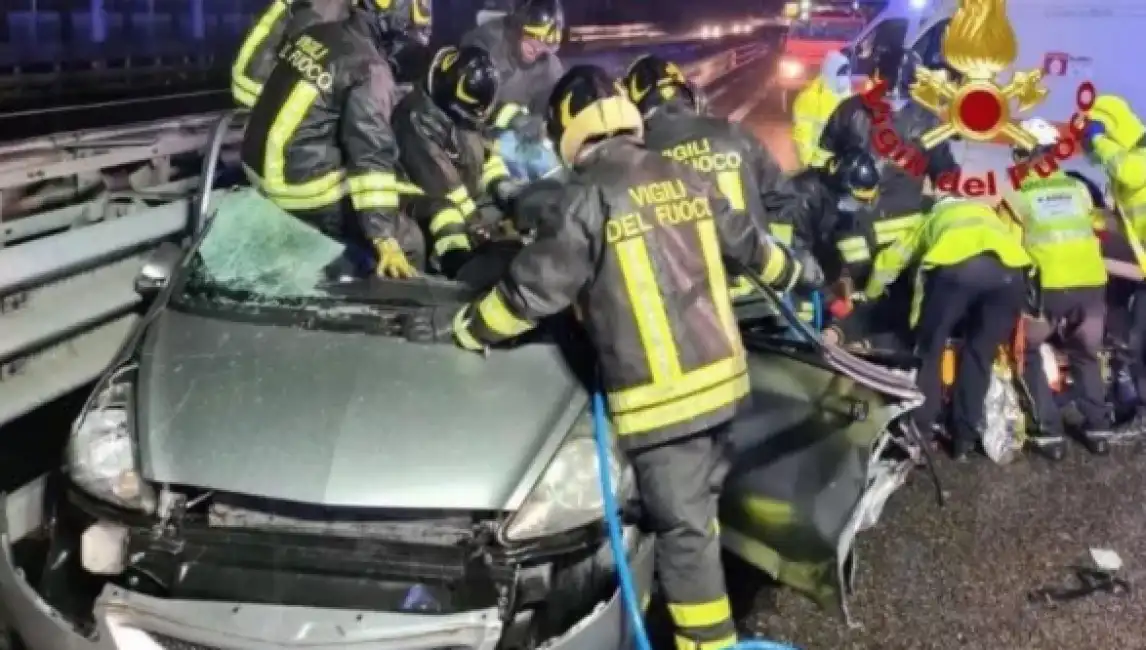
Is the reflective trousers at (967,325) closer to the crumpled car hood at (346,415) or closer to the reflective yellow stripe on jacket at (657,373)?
the reflective yellow stripe on jacket at (657,373)

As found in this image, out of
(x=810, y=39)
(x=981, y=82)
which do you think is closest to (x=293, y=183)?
(x=981, y=82)

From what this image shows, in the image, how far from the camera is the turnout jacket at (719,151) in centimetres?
477

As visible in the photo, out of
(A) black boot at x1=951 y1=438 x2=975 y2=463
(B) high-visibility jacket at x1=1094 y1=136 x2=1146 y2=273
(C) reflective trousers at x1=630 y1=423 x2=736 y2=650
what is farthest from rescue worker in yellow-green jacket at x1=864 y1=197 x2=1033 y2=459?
(C) reflective trousers at x1=630 y1=423 x2=736 y2=650

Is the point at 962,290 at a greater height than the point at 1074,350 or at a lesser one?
greater

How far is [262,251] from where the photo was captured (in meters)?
3.91

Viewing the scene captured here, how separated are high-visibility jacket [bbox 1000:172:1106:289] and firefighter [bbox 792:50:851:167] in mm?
3138

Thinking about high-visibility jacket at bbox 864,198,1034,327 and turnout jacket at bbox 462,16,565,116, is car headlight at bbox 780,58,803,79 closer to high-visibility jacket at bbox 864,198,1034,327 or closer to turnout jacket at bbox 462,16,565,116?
turnout jacket at bbox 462,16,565,116

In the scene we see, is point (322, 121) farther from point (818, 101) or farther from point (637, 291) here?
point (818, 101)

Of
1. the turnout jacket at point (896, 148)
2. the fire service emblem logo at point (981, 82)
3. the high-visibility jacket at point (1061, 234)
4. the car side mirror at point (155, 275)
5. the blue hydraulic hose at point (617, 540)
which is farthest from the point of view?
the high-visibility jacket at point (1061, 234)

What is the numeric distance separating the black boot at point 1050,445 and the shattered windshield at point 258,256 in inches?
145

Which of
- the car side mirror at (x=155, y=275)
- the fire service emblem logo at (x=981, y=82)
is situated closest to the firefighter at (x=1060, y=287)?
the fire service emblem logo at (x=981, y=82)

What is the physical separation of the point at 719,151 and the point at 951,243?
143 centimetres

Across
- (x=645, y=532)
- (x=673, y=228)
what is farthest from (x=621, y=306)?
(x=645, y=532)

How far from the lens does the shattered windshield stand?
11.9ft
